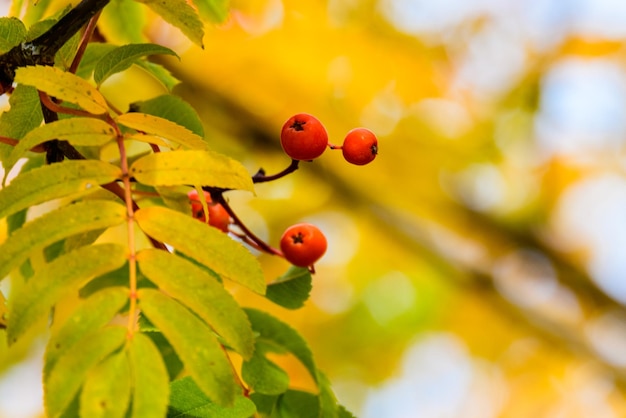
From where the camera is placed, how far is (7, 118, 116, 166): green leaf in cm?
89

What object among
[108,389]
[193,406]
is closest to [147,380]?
[108,389]

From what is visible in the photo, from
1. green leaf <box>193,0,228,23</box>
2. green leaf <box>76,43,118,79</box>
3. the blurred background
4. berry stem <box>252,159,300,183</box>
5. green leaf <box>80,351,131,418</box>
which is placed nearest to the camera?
green leaf <box>80,351,131,418</box>

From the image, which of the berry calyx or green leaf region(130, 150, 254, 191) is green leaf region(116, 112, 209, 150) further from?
the berry calyx

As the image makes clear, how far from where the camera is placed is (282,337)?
1.19m

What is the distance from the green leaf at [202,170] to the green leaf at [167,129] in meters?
0.04

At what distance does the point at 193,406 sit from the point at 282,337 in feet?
0.75

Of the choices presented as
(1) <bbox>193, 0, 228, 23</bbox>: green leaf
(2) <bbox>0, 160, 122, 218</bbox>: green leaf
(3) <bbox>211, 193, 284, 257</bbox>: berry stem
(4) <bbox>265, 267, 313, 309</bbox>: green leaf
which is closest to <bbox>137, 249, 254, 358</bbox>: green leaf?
(2) <bbox>0, 160, 122, 218</bbox>: green leaf

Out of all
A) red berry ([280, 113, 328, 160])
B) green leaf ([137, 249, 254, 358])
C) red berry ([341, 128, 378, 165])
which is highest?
red berry ([341, 128, 378, 165])

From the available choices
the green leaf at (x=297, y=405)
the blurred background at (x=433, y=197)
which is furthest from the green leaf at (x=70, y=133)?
the blurred background at (x=433, y=197)

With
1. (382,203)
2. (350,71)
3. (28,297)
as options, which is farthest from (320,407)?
(350,71)

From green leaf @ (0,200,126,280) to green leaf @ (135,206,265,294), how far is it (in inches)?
1.4

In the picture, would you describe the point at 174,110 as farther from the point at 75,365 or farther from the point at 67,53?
the point at 75,365

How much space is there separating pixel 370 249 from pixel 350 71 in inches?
37.4

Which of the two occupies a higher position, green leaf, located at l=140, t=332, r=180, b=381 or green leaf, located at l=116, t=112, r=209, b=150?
green leaf, located at l=116, t=112, r=209, b=150
